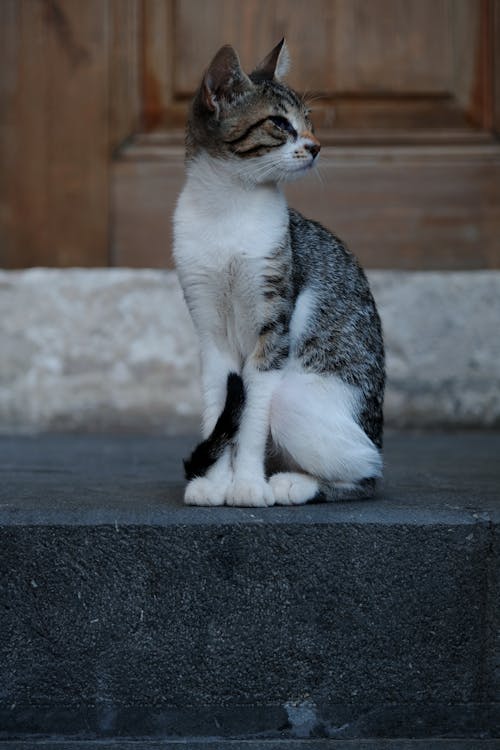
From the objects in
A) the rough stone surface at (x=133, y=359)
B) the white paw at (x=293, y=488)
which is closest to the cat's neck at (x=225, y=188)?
the white paw at (x=293, y=488)

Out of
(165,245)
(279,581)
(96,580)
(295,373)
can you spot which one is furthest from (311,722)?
(165,245)

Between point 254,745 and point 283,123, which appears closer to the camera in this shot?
point 254,745

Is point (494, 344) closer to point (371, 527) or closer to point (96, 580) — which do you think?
point (371, 527)

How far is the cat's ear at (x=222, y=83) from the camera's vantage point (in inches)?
68.0

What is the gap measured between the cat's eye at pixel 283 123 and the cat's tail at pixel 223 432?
0.42m

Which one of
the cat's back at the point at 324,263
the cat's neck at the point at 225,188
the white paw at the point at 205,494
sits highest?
the cat's neck at the point at 225,188

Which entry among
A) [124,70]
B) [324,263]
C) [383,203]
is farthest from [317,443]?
[124,70]

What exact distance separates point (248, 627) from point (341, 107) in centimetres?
188

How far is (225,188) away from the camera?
174 cm

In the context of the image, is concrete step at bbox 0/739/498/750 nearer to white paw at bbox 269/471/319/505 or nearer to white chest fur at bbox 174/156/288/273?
white paw at bbox 269/471/319/505

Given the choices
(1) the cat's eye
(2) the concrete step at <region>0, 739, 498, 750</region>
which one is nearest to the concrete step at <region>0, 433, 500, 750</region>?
(2) the concrete step at <region>0, 739, 498, 750</region>

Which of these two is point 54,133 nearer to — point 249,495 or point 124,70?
point 124,70

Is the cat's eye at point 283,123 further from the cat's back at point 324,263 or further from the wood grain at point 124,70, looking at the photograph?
the wood grain at point 124,70

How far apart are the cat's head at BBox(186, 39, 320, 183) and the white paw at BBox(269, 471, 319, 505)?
1.59 ft
